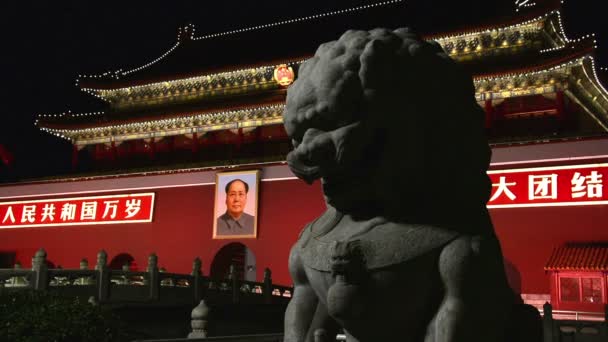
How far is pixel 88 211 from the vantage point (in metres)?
18.0

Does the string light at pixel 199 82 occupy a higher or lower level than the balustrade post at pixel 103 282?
higher

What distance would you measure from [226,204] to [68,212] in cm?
520

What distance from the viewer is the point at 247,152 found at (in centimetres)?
1777

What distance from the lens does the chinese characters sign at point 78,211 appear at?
57.3ft

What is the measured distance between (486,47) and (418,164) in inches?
598

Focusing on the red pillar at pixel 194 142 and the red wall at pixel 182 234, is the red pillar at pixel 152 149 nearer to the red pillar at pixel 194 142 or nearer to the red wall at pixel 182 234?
the red pillar at pixel 194 142

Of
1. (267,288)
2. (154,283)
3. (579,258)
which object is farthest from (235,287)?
(579,258)

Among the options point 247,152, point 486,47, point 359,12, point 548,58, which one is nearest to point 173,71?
point 247,152

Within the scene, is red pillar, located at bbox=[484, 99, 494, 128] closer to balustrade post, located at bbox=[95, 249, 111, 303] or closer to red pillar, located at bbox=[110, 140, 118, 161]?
balustrade post, located at bbox=[95, 249, 111, 303]

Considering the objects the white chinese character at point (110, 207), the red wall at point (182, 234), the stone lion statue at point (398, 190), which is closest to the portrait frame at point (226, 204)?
the red wall at point (182, 234)

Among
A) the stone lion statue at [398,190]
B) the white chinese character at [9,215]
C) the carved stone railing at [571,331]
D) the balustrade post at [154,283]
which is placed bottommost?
the carved stone railing at [571,331]

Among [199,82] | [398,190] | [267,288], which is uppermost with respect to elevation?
[199,82]

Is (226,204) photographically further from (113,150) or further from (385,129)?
(385,129)

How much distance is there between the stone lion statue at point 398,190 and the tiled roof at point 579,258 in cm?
998
